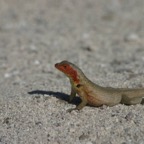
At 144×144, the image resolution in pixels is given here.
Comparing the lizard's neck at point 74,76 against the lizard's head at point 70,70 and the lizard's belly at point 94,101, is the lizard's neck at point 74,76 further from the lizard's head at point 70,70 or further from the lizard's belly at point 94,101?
the lizard's belly at point 94,101

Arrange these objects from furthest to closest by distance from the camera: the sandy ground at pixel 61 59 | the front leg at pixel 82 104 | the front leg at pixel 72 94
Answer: the front leg at pixel 72 94, the front leg at pixel 82 104, the sandy ground at pixel 61 59

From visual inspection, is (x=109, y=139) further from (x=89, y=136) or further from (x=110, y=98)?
(x=110, y=98)

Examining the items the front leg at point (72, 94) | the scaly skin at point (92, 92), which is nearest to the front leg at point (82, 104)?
the scaly skin at point (92, 92)

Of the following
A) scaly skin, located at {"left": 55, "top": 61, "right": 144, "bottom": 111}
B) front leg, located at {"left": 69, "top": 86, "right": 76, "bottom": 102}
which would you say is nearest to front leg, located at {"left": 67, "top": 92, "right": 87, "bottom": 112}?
scaly skin, located at {"left": 55, "top": 61, "right": 144, "bottom": 111}

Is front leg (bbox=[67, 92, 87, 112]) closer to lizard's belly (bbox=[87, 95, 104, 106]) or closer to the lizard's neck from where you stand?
lizard's belly (bbox=[87, 95, 104, 106])

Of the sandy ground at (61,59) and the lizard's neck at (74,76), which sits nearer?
the sandy ground at (61,59)

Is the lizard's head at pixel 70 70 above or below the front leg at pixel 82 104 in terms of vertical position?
above
